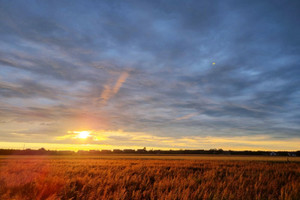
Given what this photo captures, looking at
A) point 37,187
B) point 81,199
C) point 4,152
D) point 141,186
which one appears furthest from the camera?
point 4,152

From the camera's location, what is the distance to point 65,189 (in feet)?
31.1

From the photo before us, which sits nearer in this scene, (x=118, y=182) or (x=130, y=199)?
(x=130, y=199)

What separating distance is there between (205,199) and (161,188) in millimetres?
2372

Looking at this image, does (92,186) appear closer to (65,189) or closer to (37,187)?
(65,189)

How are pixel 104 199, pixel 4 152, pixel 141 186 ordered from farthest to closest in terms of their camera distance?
pixel 4 152, pixel 141 186, pixel 104 199

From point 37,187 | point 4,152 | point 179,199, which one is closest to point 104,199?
point 179,199

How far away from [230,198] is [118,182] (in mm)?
5488

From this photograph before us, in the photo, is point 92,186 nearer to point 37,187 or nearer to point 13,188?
point 37,187

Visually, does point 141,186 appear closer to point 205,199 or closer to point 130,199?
point 130,199

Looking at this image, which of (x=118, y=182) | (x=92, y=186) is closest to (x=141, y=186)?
(x=118, y=182)

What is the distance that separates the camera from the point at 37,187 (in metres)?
9.33

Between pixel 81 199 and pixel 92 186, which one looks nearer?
pixel 81 199

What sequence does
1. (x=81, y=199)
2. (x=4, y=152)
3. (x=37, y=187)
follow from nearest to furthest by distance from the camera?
(x=81, y=199)
(x=37, y=187)
(x=4, y=152)

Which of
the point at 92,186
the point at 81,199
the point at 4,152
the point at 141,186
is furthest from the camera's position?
the point at 4,152
